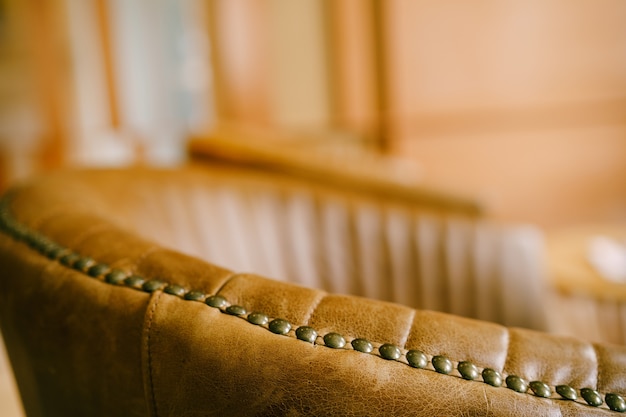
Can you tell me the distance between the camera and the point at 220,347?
353 mm

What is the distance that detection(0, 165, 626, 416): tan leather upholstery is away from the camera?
1.10ft

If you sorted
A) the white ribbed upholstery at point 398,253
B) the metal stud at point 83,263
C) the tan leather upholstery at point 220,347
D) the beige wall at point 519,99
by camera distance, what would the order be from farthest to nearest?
the beige wall at point 519,99 → the white ribbed upholstery at point 398,253 → the metal stud at point 83,263 → the tan leather upholstery at point 220,347

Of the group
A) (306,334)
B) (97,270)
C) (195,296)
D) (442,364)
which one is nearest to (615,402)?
(442,364)

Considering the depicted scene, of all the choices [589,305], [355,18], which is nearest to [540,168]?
[355,18]

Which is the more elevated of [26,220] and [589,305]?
[26,220]

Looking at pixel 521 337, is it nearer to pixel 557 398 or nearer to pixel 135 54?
pixel 557 398

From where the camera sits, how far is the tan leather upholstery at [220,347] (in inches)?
13.2

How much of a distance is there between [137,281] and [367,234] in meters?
0.67

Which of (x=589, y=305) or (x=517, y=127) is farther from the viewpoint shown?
(x=517, y=127)

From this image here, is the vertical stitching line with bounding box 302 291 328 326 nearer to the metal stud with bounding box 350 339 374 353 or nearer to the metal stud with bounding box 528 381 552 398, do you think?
the metal stud with bounding box 350 339 374 353

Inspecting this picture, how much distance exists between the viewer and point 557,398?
0.34 metres

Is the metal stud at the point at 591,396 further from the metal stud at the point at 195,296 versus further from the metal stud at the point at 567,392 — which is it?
the metal stud at the point at 195,296

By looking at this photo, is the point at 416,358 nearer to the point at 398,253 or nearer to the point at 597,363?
the point at 597,363

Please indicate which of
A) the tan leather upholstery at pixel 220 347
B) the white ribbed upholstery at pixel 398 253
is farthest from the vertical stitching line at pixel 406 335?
the white ribbed upholstery at pixel 398 253
